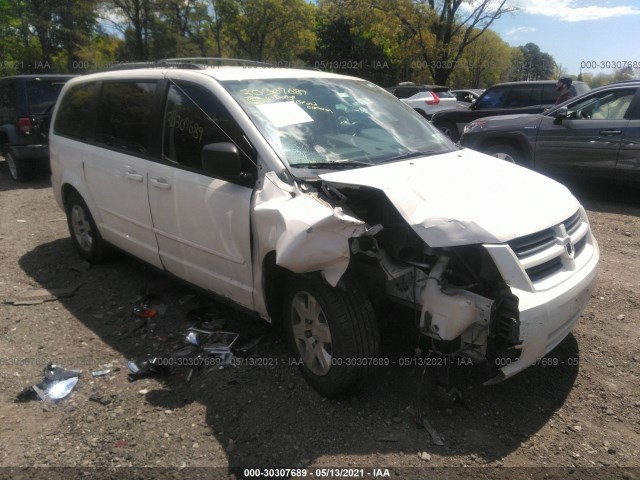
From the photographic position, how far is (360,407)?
9.77 ft

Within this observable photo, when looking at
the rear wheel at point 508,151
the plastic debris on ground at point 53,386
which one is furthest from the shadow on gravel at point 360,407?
the rear wheel at point 508,151

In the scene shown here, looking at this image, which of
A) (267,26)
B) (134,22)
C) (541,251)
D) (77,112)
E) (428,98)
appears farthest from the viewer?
(267,26)

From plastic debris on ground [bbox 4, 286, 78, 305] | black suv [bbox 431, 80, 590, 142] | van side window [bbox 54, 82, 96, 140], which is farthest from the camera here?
black suv [bbox 431, 80, 590, 142]

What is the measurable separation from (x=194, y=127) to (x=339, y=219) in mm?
1607

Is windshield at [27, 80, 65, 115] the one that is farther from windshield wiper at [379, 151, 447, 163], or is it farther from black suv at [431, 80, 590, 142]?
windshield wiper at [379, 151, 447, 163]

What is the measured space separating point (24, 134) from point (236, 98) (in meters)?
8.05

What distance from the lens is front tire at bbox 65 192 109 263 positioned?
5.05 meters

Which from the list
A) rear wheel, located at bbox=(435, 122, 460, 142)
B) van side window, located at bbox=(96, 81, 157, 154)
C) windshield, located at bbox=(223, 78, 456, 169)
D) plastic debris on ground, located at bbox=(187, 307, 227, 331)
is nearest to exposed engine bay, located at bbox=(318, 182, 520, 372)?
windshield, located at bbox=(223, 78, 456, 169)

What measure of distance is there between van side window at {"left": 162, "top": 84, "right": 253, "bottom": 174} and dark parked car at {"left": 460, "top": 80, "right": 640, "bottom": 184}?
174 inches

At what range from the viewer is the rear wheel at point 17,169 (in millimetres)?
9742

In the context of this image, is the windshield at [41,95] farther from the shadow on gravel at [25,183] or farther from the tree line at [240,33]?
the tree line at [240,33]

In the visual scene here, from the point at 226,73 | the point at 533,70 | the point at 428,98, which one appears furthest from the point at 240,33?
the point at 226,73

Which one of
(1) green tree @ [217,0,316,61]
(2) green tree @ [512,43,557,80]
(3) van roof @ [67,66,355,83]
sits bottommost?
(3) van roof @ [67,66,355,83]

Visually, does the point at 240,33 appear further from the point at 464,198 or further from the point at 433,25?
the point at 464,198
